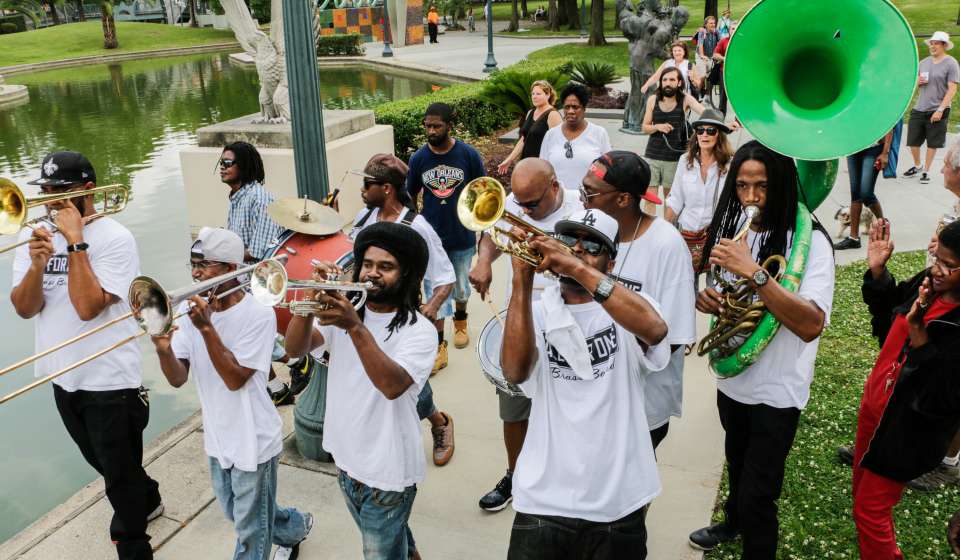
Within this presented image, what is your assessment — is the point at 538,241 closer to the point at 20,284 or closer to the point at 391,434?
the point at 391,434

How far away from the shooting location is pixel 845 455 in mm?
4473

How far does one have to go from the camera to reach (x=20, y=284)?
3621 millimetres

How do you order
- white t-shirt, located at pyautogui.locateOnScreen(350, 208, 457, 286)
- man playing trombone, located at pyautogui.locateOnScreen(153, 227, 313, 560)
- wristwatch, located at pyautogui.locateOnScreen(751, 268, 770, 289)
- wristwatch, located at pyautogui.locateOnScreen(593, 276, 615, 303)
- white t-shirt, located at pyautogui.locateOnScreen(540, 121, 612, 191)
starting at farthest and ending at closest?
white t-shirt, located at pyautogui.locateOnScreen(540, 121, 612, 191), white t-shirt, located at pyautogui.locateOnScreen(350, 208, 457, 286), man playing trombone, located at pyautogui.locateOnScreen(153, 227, 313, 560), wristwatch, located at pyautogui.locateOnScreen(751, 268, 770, 289), wristwatch, located at pyautogui.locateOnScreen(593, 276, 615, 303)

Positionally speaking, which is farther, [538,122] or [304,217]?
[538,122]

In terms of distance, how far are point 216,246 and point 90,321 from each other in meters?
0.92

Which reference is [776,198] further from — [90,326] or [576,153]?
[90,326]

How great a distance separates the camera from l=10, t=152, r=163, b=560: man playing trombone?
3.59m

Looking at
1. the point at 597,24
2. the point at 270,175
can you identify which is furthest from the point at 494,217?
the point at 597,24

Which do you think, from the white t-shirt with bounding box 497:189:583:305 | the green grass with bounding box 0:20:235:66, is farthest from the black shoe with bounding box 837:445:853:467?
the green grass with bounding box 0:20:235:66

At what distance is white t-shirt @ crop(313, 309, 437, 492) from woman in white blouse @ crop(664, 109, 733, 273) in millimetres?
3080

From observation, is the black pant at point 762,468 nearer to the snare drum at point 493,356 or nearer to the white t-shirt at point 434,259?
the snare drum at point 493,356

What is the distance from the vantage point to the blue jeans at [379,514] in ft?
10.0

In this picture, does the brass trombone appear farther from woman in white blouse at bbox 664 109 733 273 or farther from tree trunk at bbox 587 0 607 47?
tree trunk at bbox 587 0 607 47

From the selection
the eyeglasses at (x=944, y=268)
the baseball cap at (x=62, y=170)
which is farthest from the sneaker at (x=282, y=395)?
the eyeglasses at (x=944, y=268)
